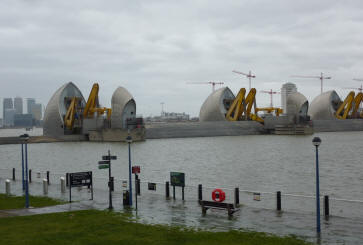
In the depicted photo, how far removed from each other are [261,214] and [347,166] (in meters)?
20.2

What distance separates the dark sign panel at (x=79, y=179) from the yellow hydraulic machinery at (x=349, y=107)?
10659cm

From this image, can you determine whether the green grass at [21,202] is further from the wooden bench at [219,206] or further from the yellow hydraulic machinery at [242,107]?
the yellow hydraulic machinery at [242,107]

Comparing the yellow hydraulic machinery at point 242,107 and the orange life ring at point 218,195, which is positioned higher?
the yellow hydraulic machinery at point 242,107

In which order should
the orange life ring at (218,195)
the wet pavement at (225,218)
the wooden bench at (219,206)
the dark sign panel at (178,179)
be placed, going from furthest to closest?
the dark sign panel at (178,179)
the orange life ring at (218,195)
the wooden bench at (219,206)
the wet pavement at (225,218)

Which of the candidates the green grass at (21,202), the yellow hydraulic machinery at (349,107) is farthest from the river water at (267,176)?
the yellow hydraulic machinery at (349,107)

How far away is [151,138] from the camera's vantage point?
8206 cm

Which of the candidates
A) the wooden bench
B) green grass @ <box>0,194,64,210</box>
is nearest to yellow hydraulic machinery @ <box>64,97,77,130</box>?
green grass @ <box>0,194,64,210</box>

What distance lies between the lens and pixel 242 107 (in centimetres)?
10256

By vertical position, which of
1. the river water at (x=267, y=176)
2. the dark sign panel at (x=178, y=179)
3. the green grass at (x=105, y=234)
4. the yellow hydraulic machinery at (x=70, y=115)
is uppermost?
the yellow hydraulic machinery at (x=70, y=115)

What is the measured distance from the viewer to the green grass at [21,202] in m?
15.7

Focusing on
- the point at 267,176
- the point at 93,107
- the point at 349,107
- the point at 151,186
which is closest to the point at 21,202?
the point at 151,186

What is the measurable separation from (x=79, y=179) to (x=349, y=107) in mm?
110070

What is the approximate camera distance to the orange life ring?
1513 cm

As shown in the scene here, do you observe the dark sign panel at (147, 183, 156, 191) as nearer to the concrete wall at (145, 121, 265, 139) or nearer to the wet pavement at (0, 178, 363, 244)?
the wet pavement at (0, 178, 363, 244)
